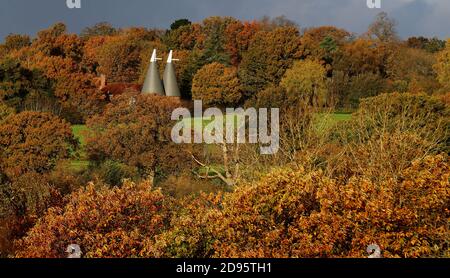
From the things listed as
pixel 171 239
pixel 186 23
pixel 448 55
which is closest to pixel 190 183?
pixel 171 239

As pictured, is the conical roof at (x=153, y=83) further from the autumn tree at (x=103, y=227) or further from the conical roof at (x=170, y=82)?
the autumn tree at (x=103, y=227)

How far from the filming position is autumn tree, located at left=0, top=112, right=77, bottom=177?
2841 centimetres

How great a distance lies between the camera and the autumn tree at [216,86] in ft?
186

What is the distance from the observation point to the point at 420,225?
1069 cm

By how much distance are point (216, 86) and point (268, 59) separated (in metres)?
5.34

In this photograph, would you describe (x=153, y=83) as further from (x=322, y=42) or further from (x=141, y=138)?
(x=141, y=138)

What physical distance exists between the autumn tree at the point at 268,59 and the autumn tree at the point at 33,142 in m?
29.5

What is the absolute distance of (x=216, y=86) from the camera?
187 feet

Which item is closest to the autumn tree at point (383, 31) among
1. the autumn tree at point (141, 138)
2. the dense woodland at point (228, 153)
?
the dense woodland at point (228, 153)

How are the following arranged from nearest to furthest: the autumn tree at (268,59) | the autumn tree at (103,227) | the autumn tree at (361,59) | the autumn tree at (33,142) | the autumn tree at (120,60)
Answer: the autumn tree at (103,227)
the autumn tree at (33,142)
the autumn tree at (268,59)
the autumn tree at (361,59)
the autumn tree at (120,60)
